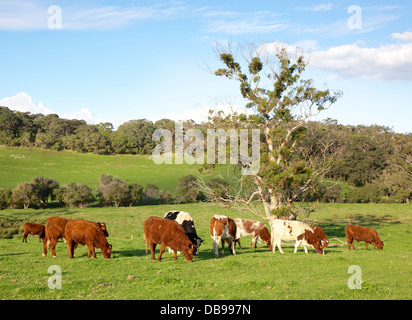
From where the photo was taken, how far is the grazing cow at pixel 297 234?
18000mm

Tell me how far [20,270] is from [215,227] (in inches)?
332

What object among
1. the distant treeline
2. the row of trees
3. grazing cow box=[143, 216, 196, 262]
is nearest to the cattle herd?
grazing cow box=[143, 216, 196, 262]

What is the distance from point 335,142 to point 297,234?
1172 inches

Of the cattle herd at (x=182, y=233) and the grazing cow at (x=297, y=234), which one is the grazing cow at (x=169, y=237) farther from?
the grazing cow at (x=297, y=234)

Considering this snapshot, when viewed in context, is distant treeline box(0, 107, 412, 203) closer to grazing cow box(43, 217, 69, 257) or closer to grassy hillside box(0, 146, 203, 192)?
grassy hillside box(0, 146, 203, 192)

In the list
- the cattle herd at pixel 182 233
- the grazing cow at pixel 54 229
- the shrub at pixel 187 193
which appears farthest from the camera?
the shrub at pixel 187 193

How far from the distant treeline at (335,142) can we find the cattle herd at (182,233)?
10744mm

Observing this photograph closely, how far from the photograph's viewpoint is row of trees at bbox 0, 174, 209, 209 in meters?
47.8

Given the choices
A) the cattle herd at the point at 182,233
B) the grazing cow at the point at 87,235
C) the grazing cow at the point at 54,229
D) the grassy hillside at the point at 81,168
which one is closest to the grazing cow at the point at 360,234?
the cattle herd at the point at 182,233

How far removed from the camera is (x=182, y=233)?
48.6 ft

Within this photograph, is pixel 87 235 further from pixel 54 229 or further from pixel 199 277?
pixel 199 277

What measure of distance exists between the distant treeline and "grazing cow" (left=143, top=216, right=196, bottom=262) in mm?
14693
